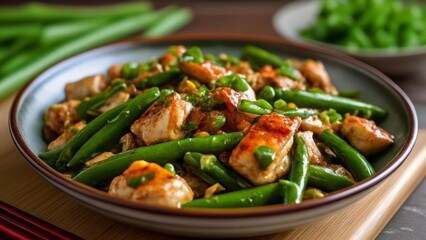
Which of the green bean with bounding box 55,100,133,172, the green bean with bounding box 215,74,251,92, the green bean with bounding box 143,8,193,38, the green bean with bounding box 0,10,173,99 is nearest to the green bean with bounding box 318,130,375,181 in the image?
the green bean with bounding box 215,74,251,92

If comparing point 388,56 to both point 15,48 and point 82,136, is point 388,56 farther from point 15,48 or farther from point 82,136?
point 15,48

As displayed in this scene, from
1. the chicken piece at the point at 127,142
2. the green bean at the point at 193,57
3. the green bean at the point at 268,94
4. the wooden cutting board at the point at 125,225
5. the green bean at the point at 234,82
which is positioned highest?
the green bean at the point at 193,57

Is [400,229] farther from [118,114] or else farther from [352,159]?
[118,114]

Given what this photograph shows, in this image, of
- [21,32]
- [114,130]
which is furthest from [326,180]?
[21,32]

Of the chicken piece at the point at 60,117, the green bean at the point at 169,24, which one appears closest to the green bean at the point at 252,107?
the chicken piece at the point at 60,117

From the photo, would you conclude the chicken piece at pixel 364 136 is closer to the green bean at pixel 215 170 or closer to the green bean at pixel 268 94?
the green bean at pixel 268 94

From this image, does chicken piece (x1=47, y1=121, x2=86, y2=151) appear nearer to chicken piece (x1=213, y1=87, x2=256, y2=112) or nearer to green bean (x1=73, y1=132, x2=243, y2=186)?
green bean (x1=73, y1=132, x2=243, y2=186)
